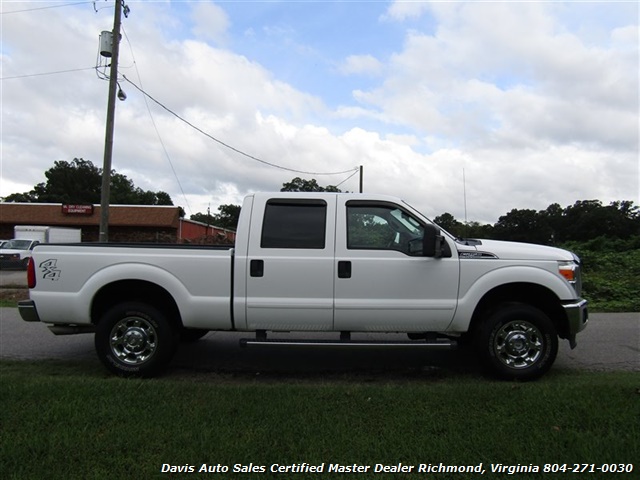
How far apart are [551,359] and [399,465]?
2.63 meters

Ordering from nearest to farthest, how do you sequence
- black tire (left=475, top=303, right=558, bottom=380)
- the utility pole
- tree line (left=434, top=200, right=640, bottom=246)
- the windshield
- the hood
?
black tire (left=475, top=303, right=558, bottom=380) → the hood → the utility pole → the windshield → tree line (left=434, top=200, right=640, bottom=246)

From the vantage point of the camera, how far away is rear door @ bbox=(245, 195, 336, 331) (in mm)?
4938

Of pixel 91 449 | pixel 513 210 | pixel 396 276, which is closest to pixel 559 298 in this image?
pixel 396 276

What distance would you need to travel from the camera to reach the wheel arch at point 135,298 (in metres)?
5.22

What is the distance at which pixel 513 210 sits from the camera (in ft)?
114

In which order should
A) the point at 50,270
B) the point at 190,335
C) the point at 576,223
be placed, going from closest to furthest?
the point at 50,270 → the point at 190,335 → the point at 576,223

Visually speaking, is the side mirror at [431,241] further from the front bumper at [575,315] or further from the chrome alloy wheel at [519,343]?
the front bumper at [575,315]

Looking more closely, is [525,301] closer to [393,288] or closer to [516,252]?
[516,252]

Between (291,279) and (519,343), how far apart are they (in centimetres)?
251

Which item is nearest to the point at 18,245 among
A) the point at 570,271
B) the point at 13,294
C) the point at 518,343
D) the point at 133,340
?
the point at 13,294

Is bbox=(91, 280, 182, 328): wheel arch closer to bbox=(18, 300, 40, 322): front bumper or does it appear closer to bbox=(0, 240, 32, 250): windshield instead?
bbox=(18, 300, 40, 322): front bumper

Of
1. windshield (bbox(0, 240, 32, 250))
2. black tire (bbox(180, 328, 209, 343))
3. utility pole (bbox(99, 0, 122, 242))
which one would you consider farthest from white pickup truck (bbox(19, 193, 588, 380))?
windshield (bbox(0, 240, 32, 250))

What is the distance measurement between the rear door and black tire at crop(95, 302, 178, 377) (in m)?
0.98

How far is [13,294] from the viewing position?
1325cm
